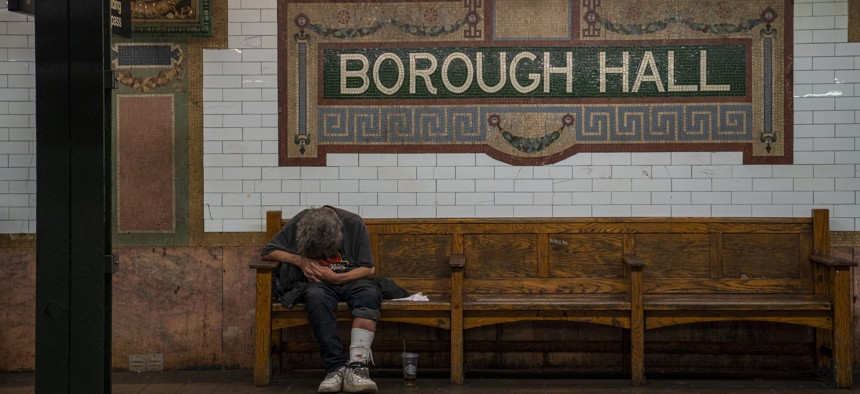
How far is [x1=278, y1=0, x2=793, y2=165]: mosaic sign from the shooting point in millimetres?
5934

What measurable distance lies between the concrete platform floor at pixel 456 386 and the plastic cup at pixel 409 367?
0.05 m

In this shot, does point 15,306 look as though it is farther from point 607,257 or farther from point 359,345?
point 607,257

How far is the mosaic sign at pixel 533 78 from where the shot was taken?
19.5 feet

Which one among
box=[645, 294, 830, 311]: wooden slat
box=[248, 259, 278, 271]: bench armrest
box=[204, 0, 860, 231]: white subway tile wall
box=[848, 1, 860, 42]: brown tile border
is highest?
box=[848, 1, 860, 42]: brown tile border

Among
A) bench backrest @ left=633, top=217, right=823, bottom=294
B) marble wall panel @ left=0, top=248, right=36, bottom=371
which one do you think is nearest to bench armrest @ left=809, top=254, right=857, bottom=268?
bench backrest @ left=633, top=217, right=823, bottom=294

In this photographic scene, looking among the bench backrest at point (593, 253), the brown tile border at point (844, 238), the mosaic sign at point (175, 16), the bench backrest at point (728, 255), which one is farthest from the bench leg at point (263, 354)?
the brown tile border at point (844, 238)

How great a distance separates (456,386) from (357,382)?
2.23 ft

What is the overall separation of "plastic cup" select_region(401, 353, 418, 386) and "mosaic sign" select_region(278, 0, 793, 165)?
137cm

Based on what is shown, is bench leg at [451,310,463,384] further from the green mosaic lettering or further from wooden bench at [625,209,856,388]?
the green mosaic lettering

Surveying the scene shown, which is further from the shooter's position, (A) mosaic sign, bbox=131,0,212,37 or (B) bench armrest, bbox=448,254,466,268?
(A) mosaic sign, bbox=131,0,212,37

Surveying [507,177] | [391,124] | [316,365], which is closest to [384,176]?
[391,124]

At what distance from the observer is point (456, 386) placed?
218 inches

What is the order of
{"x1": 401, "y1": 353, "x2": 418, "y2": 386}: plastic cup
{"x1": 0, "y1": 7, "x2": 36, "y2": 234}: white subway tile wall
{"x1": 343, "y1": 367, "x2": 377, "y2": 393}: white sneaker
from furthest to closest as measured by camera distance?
{"x1": 0, "y1": 7, "x2": 36, "y2": 234}: white subway tile wall → {"x1": 401, "y1": 353, "x2": 418, "y2": 386}: plastic cup → {"x1": 343, "y1": 367, "x2": 377, "y2": 393}: white sneaker

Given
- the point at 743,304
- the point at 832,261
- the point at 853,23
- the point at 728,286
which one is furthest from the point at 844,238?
the point at 853,23
